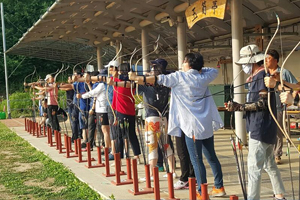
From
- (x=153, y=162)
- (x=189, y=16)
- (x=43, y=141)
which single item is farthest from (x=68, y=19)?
(x=153, y=162)

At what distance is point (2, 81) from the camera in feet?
135

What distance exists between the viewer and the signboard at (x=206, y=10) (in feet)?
27.6

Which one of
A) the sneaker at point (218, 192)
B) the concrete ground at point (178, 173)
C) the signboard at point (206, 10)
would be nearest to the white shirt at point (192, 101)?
the sneaker at point (218, 192)

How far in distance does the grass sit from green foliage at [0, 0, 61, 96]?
104 feet

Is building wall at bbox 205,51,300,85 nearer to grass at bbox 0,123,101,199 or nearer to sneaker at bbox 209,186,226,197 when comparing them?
grass at bbox 0,123,101,199

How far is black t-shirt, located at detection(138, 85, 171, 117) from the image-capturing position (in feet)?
20.5

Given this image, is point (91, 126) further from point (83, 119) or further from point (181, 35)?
A: point (181, 35)

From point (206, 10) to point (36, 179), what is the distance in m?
4.40

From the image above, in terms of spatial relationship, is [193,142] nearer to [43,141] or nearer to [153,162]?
[153,162]

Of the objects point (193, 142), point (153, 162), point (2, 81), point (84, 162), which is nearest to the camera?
point (193, 142)

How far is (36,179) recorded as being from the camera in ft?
23.8

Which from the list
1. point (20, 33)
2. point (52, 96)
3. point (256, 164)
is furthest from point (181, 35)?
point (20, 33)

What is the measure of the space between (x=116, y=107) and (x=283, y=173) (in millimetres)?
2685

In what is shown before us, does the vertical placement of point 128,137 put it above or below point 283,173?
above
